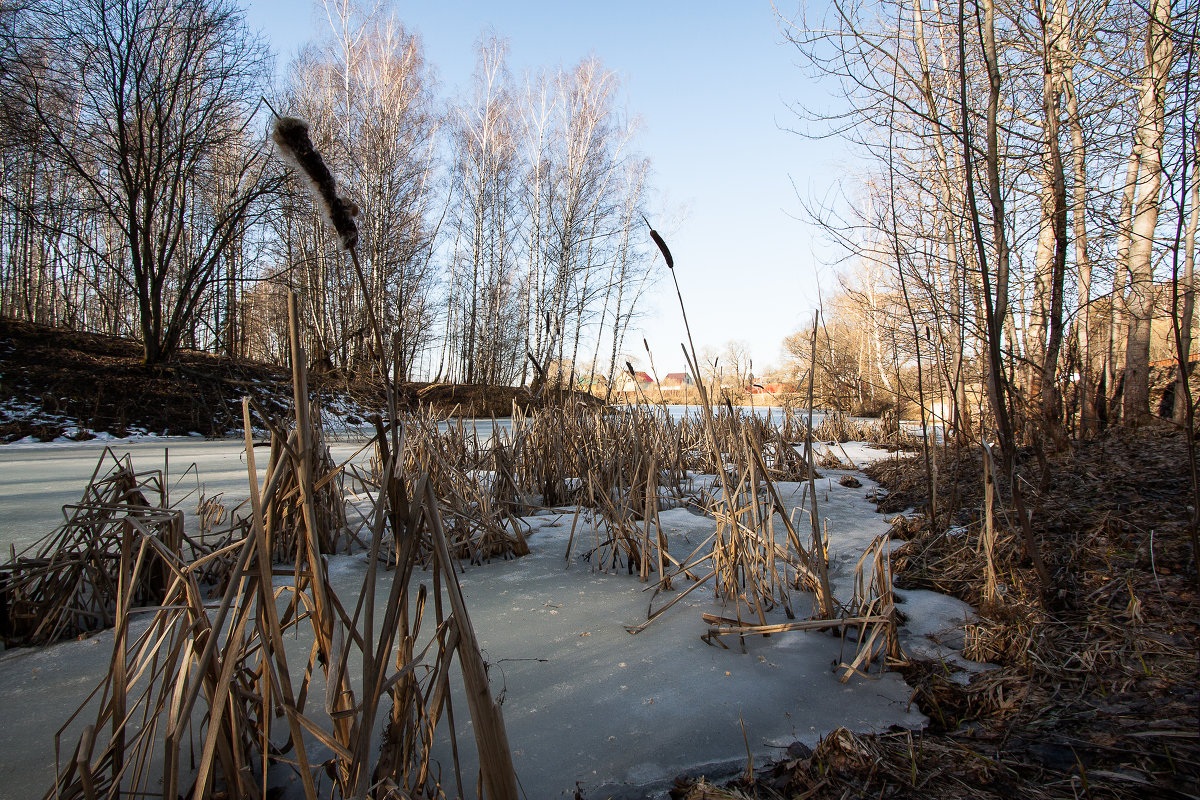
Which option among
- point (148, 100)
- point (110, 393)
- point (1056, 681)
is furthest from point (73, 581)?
point (148, 100)

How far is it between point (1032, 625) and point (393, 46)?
15670 millimetres

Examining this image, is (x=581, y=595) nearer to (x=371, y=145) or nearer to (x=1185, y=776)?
(x=1185, y=776)

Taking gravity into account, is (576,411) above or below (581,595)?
above

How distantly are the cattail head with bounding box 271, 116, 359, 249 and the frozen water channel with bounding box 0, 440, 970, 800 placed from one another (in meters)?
0.93

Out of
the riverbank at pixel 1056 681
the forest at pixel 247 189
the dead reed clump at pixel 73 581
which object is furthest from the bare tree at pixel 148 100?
the riverbank at pixel 1056 681

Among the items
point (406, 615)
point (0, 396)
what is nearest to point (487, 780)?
point (406, 615)

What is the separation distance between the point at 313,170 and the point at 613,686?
47.3 inches

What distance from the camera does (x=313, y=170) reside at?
0.68 m

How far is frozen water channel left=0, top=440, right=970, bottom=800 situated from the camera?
1018mm

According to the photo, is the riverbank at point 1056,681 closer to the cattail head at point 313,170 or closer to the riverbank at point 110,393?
the cattail head at point 313,170

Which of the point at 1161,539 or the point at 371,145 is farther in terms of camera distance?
the point at 371,145

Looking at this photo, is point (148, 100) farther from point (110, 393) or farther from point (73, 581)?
point (73, 581)

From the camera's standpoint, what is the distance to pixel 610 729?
111cm

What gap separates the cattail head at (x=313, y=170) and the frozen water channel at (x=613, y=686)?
0.93 m
